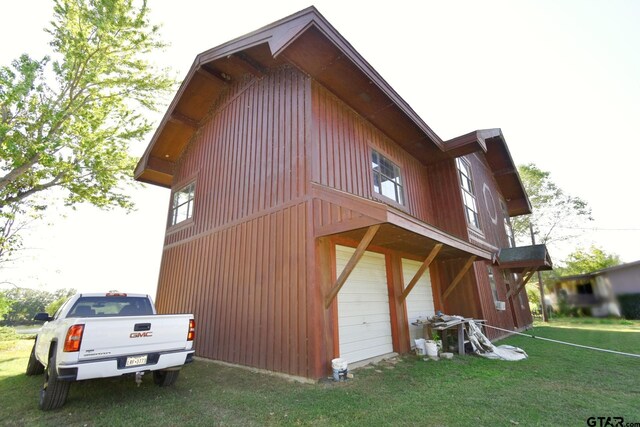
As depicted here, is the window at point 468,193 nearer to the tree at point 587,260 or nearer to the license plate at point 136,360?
the license plate at point 136,360

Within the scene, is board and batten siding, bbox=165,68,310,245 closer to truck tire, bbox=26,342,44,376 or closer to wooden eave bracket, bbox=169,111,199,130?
wooden eave bracket, bbox=169,111,199,130

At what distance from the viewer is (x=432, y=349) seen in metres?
6.74

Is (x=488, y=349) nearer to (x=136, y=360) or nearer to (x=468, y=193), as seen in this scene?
(x=468, y=193)

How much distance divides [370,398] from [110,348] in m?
3.61

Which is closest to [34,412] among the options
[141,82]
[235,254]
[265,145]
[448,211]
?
[235,254]

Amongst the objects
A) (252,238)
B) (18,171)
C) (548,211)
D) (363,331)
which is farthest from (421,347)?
(548,211)

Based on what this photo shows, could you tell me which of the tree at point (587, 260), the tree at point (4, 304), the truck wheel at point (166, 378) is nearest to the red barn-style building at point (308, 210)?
the truck wheel at point (166, 378)

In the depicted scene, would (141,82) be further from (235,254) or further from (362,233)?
(362,233)

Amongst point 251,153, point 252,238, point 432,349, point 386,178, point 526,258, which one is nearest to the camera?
point 432,349

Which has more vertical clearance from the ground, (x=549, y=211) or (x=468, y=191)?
(x=549, y=211)

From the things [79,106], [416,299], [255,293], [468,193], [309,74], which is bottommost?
[416,299]

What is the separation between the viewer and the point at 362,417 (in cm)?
343

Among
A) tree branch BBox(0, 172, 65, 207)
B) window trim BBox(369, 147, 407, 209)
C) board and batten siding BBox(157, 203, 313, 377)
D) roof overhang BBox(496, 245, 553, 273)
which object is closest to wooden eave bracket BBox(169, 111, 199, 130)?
board and batten siding BBox(157, 203, 313, 377)

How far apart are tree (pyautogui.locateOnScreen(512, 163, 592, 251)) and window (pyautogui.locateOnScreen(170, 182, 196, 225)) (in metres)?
27.6
